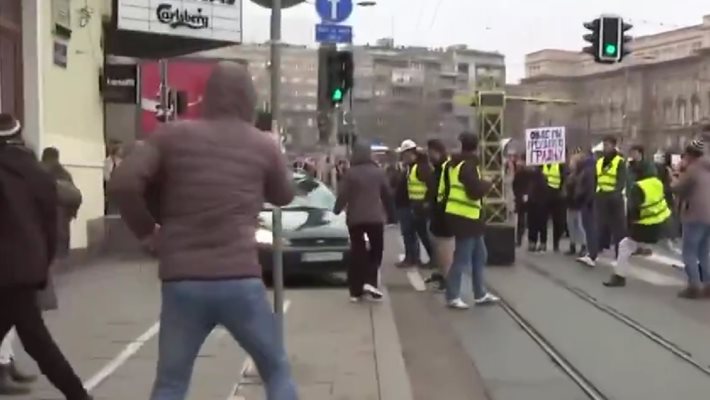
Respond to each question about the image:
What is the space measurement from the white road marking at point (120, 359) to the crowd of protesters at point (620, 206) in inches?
255

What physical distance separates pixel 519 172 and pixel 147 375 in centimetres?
1545

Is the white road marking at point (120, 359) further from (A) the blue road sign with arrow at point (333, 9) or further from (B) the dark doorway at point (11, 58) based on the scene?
(A) the blue road sign with arrow at point (333, 9)

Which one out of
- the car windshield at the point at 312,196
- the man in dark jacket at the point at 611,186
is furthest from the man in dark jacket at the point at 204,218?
the man in dark jacket at the point at 611,186

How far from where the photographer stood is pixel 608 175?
17.7 metres

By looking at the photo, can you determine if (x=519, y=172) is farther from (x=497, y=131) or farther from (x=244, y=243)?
(x=244, y=243)

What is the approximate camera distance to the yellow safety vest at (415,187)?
17.2 meters

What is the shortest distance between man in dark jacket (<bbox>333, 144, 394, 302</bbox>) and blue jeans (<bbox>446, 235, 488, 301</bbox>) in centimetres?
85

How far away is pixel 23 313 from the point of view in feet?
22.3

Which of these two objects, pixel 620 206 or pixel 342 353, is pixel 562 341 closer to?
pixel 342 353

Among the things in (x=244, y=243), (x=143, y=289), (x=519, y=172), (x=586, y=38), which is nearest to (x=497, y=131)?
(x=519, y=172)

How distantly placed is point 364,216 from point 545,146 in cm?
1077

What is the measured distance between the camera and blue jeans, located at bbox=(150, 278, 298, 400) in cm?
493

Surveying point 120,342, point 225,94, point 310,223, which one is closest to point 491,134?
point 310,223

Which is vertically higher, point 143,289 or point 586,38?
point 586,38
